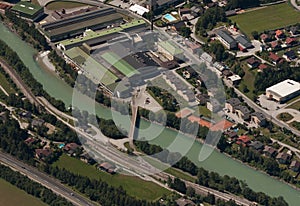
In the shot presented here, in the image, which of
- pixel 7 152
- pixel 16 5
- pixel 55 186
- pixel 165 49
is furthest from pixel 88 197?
pixel 16 5

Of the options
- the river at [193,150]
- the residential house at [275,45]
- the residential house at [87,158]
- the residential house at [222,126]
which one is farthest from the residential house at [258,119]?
the residential house at [87,158]

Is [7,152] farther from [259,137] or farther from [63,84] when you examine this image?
[259,137]

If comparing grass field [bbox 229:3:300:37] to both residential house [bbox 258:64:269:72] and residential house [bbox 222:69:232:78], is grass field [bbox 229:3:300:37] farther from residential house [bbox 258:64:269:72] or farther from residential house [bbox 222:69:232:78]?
residential house [bbox 222:69:232:78]

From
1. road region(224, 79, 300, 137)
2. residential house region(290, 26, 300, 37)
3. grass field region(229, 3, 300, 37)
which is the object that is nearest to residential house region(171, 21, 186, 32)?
grass field region(229, 3, 300, 37)

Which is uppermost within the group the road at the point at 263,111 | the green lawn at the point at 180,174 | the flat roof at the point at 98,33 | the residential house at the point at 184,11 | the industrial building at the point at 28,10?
the industrial building at the point at 28,10

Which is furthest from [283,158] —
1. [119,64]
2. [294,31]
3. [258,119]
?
[294,31]

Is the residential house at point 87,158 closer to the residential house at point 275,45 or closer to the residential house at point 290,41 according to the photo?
the residential house at point 275,45

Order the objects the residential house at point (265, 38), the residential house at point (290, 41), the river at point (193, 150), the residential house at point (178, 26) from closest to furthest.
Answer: the river at point (193, 150) < the residential house at point (290, 41) < the residential house at point (265, 38) < the residential house at point (178, 26)

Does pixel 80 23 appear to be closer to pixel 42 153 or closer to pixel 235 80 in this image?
pixel 235 80
